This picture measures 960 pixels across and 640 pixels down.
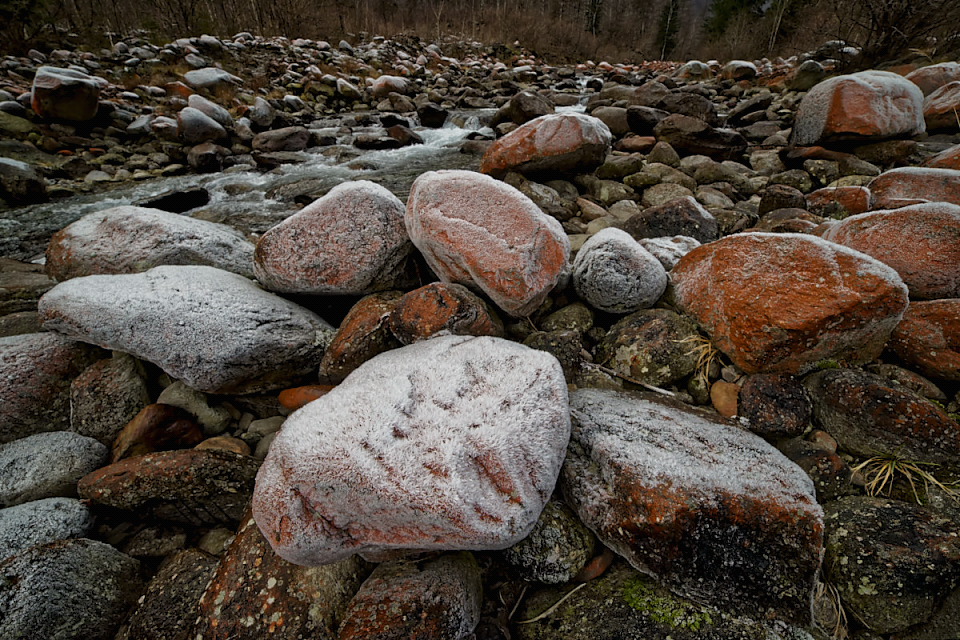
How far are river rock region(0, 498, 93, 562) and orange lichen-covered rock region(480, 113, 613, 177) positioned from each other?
15.4 ft

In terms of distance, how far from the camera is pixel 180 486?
1.84 meters

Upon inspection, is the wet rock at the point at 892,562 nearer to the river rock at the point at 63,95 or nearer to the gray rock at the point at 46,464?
the gray rock at the point at 46,464

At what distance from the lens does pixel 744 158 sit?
20.5ft

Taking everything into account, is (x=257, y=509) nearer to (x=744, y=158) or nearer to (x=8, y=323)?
(x=8, y=323)

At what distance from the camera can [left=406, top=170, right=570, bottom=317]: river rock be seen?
7.43 feet

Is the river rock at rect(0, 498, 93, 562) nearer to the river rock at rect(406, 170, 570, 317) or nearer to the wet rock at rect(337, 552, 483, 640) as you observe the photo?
the wet rock at rect(337, 552, 483, 640)

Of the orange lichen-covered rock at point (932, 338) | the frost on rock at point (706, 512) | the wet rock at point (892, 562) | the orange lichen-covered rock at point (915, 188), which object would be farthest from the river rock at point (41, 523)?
the orange lichen-covered rock at point (915, 188)

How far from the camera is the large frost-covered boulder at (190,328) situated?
2.23m

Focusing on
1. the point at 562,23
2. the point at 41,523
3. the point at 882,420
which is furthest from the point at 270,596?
the point at 562,23

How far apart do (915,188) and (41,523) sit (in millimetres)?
6546

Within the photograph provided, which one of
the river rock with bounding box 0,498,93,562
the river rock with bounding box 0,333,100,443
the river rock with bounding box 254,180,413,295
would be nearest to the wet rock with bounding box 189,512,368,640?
the river rock with bounding box 0,498,93,562

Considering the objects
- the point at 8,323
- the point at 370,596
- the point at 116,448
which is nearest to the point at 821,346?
the point at 370,596

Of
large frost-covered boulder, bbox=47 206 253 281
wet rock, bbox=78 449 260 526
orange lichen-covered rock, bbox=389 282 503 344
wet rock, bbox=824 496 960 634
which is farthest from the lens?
Result: large frost-covered boulder, bbox=47 206 253 281

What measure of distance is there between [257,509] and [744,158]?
25.4 ft
